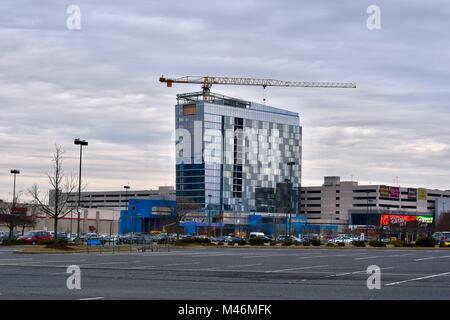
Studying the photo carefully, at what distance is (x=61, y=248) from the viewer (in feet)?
173

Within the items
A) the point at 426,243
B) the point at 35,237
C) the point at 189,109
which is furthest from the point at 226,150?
the point at 426,243

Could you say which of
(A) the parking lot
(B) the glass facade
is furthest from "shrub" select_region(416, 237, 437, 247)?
(B) the glass facade

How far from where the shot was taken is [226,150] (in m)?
189

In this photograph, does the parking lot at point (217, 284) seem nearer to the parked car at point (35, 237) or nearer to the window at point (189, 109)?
the parked car at point (35, 237)

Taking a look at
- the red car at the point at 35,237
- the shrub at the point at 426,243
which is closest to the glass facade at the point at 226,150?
the red car at the point at 35,237

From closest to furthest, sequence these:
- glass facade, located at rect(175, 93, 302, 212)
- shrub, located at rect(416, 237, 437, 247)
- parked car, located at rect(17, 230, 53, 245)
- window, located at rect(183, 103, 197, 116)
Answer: parked car, located at rect(17, 230, 53, 245)
shrub, located at rect(416, 237, 437, 247)
window, located at rect(183, 103, 197, 116)
glass facade, located at rect(175, 93, 302, 212)

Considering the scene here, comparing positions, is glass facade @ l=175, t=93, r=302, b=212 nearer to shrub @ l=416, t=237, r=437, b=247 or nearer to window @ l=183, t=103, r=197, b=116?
window @ l=183, t=103, r=197, b=116

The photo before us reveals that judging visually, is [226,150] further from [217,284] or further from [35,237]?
[217,284]

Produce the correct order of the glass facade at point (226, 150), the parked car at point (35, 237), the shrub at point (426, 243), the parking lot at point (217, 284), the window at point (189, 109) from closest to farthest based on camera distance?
the parking lot at point (217, 284) < the parked car at point (35, 237) < the shrub at point (426, 243) < the window at point (189, 109) < the glass facade at point (226, 150)

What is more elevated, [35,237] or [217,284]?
[217,284]

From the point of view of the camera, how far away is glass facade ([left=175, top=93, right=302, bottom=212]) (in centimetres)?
18275

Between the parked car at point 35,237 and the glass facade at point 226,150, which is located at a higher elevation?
the glass facade at point 226,150

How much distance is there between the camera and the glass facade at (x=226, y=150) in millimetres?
182750
